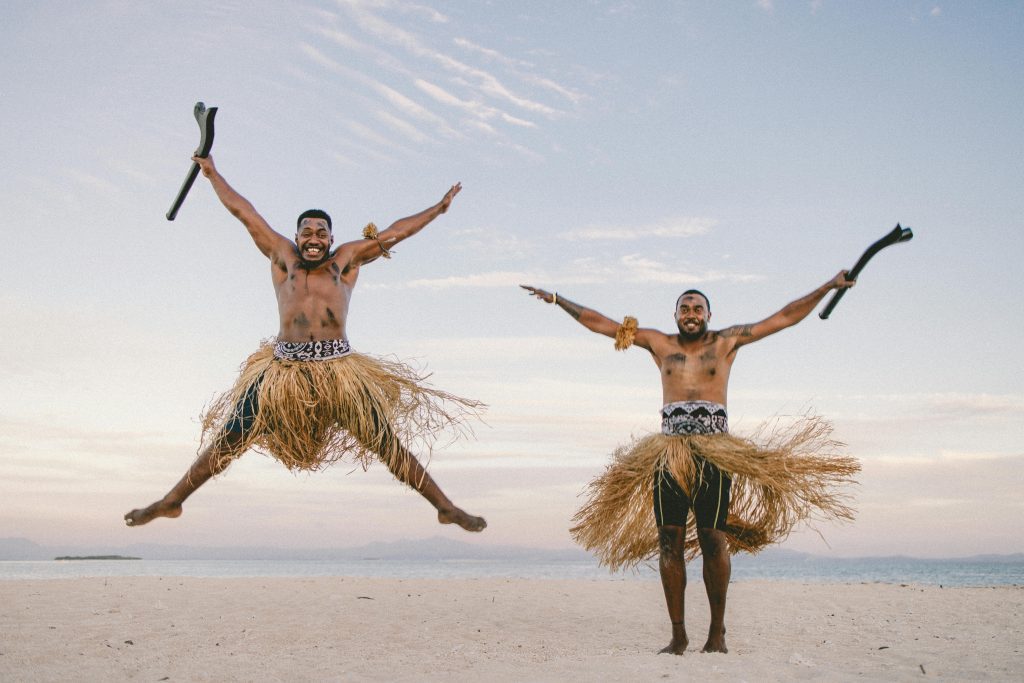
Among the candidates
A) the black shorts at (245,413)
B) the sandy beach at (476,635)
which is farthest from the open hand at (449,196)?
the sandy beach at (476,635)

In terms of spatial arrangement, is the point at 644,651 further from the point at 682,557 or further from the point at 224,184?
the point at 224,184

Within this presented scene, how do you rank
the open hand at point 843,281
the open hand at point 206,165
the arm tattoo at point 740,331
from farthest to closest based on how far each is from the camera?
the arm tattoo at point 740,331 < the open hand at point 843,281 < the open hand at point 206,165

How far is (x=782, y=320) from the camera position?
5.29 metres

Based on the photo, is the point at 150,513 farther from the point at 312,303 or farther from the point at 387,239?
the point at 387,239

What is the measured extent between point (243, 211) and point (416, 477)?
1.78 metres

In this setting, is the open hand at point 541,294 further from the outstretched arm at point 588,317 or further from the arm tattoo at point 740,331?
the arm tattoo at point 740,331

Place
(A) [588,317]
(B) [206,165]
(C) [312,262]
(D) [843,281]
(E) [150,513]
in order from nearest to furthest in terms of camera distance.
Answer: (E) [150,513] < (C) [312,262] < (B) [206,165] < (D) [843,281] < (A) [588,317]

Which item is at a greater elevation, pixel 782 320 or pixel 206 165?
pixel 206 165

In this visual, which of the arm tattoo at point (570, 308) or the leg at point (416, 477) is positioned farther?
the arm tattoo at point (570, 308)

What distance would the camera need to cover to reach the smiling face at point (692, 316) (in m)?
5.31

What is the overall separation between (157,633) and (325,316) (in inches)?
117

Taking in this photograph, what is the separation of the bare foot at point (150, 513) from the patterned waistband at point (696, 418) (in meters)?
2.82

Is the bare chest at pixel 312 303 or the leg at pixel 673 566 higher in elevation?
the bare chest at pixel 312 303

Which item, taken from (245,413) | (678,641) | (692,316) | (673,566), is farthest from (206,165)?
(678,641)
